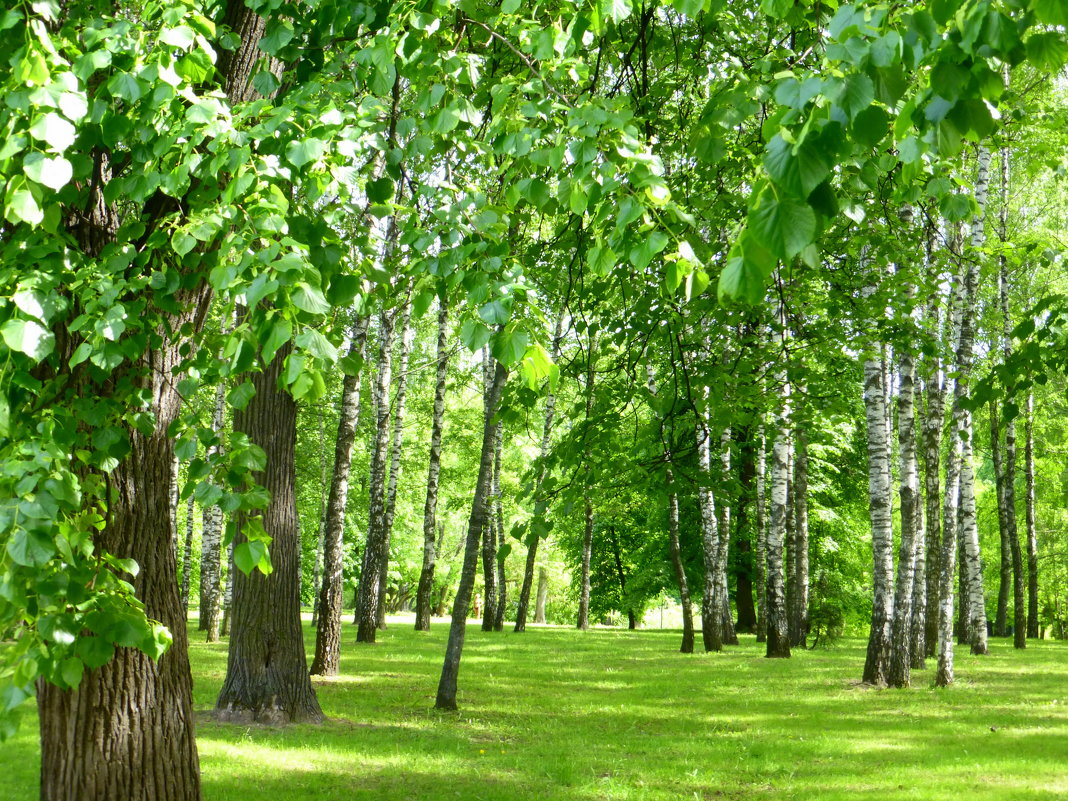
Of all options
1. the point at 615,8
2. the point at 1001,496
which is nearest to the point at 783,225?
the point at 615,8

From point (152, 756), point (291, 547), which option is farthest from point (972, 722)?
point (152, 756)

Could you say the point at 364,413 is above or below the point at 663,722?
above

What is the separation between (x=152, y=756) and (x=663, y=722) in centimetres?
777

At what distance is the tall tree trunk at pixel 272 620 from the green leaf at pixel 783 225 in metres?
8.17

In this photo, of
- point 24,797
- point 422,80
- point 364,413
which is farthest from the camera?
point 364,413

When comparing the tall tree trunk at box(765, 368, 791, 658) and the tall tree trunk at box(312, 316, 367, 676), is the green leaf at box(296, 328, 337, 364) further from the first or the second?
the tall tree trunk at box(765, 368, 791, 658)

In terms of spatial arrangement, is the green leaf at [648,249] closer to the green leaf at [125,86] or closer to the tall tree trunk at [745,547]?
the green leaf at [125,86]

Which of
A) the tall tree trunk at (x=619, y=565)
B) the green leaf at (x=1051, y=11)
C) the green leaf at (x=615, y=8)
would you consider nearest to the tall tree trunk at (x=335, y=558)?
the green leaf at (x=615, y=8)

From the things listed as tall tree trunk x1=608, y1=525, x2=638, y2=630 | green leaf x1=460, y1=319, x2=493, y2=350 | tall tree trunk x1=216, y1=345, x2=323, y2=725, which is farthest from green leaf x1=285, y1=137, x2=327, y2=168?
tall tree trunk x1=608, y1=525, x2=638, y2=630

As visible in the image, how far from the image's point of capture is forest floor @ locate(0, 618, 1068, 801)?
24.4ft

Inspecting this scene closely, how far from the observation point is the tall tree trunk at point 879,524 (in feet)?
44.2

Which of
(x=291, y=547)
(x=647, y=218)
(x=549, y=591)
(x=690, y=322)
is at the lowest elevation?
(x=549, y=591)

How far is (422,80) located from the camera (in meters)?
3.20

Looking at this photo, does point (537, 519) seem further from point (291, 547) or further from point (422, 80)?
point (291, 547)
